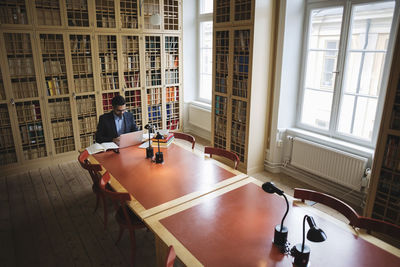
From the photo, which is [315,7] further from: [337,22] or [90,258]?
[90,258]

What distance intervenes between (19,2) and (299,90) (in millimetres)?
4861

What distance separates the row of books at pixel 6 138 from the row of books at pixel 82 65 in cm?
154

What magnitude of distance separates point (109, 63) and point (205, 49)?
7.83ft

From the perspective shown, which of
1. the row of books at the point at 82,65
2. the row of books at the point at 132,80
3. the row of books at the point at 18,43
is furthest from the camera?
the row of books at the point at 132,80

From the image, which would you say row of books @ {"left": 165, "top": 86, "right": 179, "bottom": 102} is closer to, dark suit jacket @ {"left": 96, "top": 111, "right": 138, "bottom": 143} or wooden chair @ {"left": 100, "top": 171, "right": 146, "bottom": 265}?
dark suit jacket @ {"left": 96, "top": 111, "right": 138, "bottom": 143}

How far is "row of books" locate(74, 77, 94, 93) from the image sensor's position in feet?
17.8

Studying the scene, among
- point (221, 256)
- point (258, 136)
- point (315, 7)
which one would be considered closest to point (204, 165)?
point (221, 256)

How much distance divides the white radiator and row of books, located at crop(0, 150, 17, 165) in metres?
4.87

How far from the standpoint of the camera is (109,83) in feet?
19.0

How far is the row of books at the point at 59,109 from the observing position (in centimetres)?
527

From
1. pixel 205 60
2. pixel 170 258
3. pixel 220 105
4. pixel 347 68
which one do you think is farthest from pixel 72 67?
pixel 347 68

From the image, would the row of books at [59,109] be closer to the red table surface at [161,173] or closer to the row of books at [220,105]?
the red table surface at [161,173]

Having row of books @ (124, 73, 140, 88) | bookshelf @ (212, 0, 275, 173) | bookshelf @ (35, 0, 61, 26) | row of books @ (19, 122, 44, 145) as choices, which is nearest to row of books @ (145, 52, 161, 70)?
row of books @ (124, 73, 140, 88)

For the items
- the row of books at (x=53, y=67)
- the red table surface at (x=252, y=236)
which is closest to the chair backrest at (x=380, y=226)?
the red table surface at (x=252, y=236)
